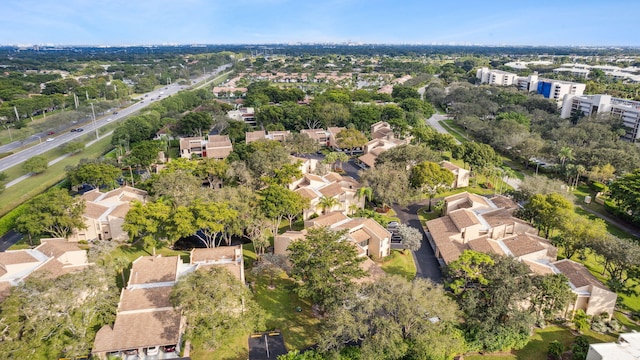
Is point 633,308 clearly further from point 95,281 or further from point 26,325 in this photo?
point 26,325

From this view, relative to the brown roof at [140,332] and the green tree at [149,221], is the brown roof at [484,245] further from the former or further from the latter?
the green tree at [149,221]

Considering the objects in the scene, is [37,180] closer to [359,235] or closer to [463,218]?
[359,235]

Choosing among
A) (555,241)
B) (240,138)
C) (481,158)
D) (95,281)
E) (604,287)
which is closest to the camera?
(95,281)

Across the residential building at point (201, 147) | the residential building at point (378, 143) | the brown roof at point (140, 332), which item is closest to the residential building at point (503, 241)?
the residential building at point (378, 143)

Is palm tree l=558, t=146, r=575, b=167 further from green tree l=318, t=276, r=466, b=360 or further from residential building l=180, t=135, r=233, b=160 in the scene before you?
residential building l=180, t=135, r=233, b=160

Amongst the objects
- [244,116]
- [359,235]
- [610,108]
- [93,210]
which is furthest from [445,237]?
[610,108]

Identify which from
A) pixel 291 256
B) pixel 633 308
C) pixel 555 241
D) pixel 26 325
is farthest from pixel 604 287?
pixel 26 325
